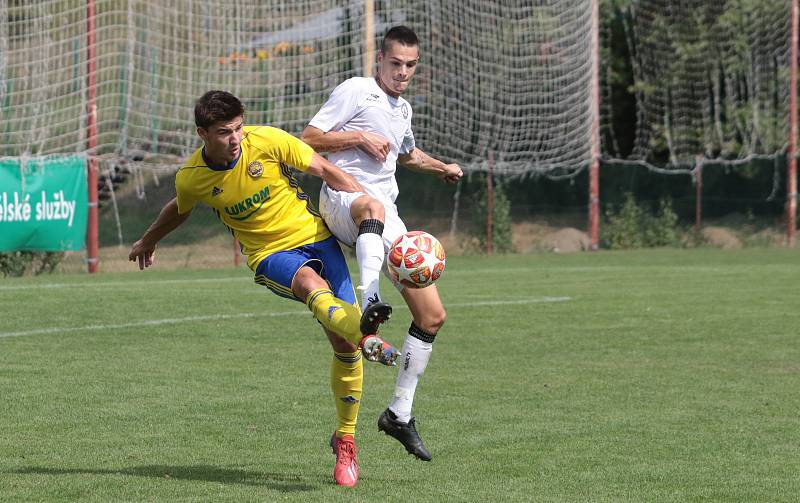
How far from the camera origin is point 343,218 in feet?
23.7

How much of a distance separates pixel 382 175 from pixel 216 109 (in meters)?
1.53

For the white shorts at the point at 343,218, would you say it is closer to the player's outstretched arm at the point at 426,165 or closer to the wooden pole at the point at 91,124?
the player's outstretched arm at the point at 426,165

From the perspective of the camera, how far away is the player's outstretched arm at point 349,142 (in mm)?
7547

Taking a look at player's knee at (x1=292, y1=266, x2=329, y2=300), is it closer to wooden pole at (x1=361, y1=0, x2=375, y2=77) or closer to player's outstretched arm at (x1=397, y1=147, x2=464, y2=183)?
player's outstretched arm at (x1=397, y1=147, x2=464, y2=183)

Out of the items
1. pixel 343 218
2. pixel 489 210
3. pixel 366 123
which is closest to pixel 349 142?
pixel 366 123

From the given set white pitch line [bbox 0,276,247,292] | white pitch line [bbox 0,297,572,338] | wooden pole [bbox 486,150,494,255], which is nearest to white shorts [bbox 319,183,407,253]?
white pitch line [bbox 0,297,572,338]

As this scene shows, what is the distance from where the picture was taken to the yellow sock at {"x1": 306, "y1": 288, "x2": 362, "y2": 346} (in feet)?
20.9

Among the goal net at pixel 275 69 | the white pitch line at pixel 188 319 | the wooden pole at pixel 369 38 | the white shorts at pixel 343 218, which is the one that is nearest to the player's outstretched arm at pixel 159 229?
the white shorts at pixel 343 218

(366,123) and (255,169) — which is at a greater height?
(366,123)

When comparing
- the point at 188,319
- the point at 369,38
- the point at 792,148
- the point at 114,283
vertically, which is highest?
the point at 369,38

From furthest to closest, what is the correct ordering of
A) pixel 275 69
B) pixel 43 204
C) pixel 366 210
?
pixel 275 69 < pixel 43 204 < pixel 366 210

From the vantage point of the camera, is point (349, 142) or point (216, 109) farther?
point (349, 142)

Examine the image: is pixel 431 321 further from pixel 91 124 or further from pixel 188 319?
pixel 91 124

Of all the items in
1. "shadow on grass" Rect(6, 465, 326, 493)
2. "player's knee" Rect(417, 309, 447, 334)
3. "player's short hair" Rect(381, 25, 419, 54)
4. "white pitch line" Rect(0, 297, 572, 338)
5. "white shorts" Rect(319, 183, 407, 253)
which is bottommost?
"white pitch line" Rect(0, 297, 572, 338)
